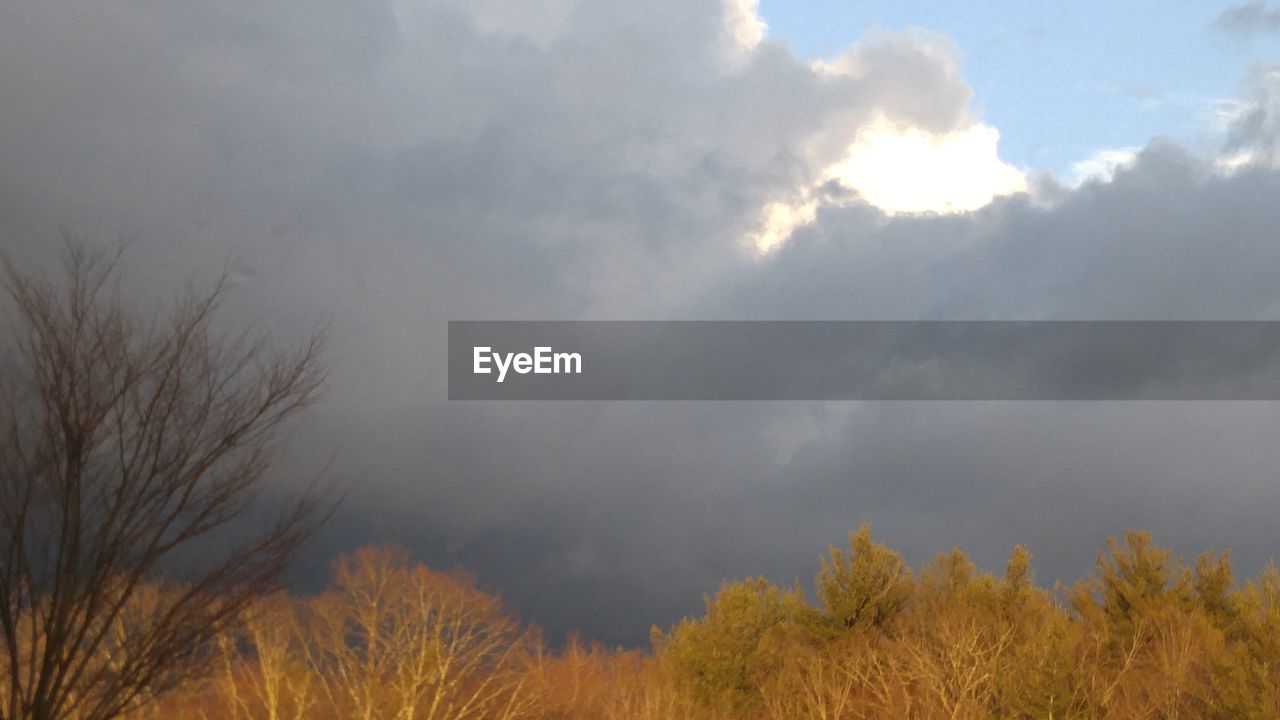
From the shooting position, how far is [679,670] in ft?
123

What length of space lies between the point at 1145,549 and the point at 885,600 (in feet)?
36.7

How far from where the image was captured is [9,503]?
26.3 ft

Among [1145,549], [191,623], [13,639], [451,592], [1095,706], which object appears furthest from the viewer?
[1145,549]

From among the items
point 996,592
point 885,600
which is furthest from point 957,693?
point 996,592

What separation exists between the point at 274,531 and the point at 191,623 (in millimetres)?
949

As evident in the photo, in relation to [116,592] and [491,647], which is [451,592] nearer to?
[491,647]

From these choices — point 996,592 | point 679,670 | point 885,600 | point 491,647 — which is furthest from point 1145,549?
point 491,647

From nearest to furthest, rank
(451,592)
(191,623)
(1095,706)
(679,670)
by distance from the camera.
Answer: (191,623)
(1095,706)
(451,592)
(679,670)

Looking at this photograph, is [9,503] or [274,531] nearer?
[9,503]

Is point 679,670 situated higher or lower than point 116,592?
lower

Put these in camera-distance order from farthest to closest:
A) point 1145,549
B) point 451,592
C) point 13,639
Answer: point 1145,549, point 451,592, point 13,639

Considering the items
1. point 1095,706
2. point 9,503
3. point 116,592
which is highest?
point 9,503

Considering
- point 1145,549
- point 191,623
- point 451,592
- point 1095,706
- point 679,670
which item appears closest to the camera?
point 191,623

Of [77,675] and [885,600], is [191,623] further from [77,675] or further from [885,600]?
[885,600]
